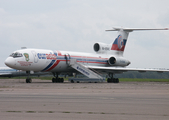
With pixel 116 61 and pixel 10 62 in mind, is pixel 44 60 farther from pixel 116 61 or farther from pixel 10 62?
pixel 116 61

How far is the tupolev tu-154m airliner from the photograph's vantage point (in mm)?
34719

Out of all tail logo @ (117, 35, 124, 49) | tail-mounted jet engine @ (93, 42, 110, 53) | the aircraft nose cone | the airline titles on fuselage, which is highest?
tail logo @ (117, 35, 124, 49)

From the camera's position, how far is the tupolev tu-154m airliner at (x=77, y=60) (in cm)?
3472

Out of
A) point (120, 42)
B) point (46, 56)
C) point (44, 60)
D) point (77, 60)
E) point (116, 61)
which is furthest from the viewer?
point (120, 42)

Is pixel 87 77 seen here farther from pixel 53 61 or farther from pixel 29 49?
pixel 29 49

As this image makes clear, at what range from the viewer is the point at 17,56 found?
112ft

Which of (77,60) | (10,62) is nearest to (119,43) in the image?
(77,60)

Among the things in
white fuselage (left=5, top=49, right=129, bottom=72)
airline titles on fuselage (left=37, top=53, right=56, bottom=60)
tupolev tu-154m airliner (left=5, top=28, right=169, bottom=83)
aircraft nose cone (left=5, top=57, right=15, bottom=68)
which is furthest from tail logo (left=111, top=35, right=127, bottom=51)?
aircraft nose cone (left=5, top=57, right=15, bottom=68)

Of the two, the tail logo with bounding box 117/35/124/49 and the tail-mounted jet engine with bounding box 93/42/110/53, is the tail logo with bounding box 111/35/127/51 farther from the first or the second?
the tail-mounted jet engine with bounding box 93/42/110/53

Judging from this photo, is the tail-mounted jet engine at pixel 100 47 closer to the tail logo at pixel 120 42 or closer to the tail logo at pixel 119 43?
the tail logo at pixel 119 43

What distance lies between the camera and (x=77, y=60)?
41.3 metres

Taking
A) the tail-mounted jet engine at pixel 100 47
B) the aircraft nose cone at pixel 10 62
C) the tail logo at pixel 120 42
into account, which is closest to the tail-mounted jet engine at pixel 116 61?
the tail-mounted jet engine at pixel 100 47
